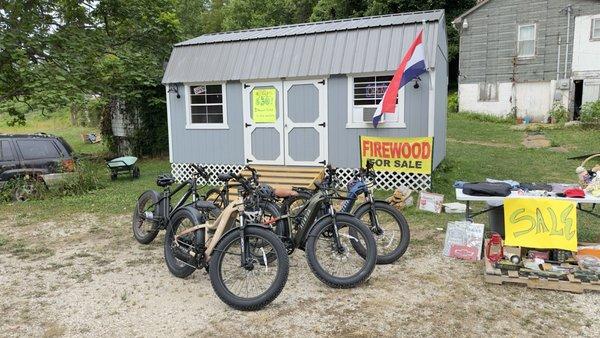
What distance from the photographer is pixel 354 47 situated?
27.7 ft

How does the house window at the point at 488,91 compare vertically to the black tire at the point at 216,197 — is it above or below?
above

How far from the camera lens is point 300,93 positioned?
8891 mm

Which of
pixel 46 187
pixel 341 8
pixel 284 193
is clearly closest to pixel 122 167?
pixel 46 187

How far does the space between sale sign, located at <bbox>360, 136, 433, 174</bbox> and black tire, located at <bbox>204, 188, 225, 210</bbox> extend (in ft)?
10.5

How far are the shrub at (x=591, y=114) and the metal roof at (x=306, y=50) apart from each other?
10367mm

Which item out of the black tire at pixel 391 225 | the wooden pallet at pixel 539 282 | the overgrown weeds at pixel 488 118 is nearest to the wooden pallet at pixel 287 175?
the black tire at pixel 391 225

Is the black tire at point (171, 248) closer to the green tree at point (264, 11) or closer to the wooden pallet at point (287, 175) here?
the wooden pallet at point (287, 175)

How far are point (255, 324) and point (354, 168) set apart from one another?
551 cm

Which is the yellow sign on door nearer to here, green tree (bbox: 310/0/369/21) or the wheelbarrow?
the wheelbarrow

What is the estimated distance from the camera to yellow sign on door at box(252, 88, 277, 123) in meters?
9.12

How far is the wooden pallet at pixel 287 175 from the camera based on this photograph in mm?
8492

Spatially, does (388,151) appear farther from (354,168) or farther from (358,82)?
(358,82)

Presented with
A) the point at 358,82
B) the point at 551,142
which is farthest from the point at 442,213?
the point at 551,142

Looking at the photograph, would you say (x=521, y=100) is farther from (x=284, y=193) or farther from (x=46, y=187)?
(x=46, y=187)
